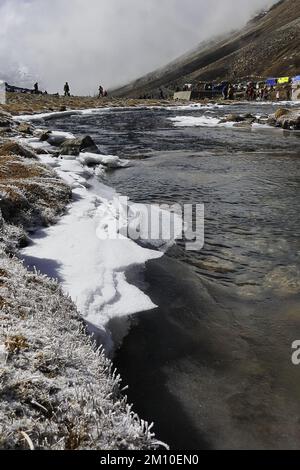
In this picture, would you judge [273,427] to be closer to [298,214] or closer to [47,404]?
[47,404]

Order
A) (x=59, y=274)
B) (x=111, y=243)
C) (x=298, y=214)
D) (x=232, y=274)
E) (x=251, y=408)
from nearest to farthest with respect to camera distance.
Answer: (x=251, y=408) → (x=59, y=274) → (x=232, y=274) → (x=111, y=243) → (x=298, y=214)

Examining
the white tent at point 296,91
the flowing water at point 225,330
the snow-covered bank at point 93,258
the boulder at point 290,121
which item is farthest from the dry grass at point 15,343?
the white tent at point 296,91

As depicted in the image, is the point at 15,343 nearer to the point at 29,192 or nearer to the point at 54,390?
the point at 54,390

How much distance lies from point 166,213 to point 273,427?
7400 mm

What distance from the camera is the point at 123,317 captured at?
238 inches

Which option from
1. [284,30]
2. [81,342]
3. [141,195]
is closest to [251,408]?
[81,342]

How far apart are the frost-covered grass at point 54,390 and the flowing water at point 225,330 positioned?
74cm

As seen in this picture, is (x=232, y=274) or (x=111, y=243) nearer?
(x=232, y=274)

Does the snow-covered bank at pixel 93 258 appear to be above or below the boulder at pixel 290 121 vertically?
below

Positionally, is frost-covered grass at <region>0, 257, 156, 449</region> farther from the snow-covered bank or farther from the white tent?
the white tent

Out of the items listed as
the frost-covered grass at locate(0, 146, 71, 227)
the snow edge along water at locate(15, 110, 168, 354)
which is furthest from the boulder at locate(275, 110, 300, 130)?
the snow edge along water at locate(15, 110, 168, 354)

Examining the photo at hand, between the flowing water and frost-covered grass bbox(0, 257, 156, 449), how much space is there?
744 millimetres

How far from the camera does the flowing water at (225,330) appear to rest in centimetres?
438

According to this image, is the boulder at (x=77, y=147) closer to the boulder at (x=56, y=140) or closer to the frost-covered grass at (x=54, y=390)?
the boulder at (x=56, y=140)
